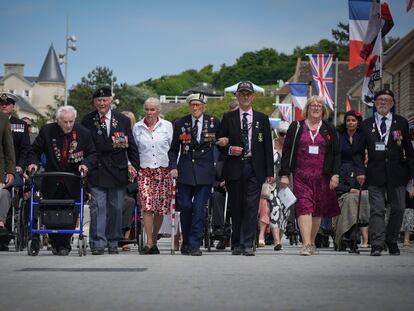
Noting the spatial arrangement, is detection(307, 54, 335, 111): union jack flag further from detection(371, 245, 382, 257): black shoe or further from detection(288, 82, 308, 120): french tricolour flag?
detection(371, 245, 382, 257): black shoe

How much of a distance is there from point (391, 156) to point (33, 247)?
4858mm

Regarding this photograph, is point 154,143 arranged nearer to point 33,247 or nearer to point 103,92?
point 103,92

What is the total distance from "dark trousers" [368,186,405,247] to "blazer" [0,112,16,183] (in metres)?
4.76

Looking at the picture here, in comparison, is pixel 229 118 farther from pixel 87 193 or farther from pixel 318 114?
pixel 87 193

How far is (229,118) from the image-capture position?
1598 cm

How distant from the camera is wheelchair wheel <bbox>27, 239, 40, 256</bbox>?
15.3 m

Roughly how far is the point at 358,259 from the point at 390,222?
1.92m

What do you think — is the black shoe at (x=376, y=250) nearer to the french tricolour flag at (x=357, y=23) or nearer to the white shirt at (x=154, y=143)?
the white shirt at (x=154, y=143)

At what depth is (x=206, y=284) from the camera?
1017 centimetres

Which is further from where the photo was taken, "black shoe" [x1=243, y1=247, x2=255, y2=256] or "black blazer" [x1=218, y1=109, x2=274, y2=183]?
"black blazer" [x1=218, y1=109, x2=274, y2=183]

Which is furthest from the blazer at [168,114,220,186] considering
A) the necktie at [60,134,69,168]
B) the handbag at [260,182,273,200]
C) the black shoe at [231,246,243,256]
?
the handbag at [260,182,273,200]

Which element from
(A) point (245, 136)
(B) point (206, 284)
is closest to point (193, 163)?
(A) point (245, 136)

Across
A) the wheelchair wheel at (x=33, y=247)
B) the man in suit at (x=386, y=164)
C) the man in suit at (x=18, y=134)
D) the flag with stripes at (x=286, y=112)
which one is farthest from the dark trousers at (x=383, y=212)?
the flag with stripes at (x=286, y=112)

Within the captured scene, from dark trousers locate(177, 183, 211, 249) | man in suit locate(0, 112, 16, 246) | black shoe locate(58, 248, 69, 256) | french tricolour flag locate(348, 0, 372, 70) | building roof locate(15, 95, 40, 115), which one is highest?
building roof locate(15, 95, 40, 115)
